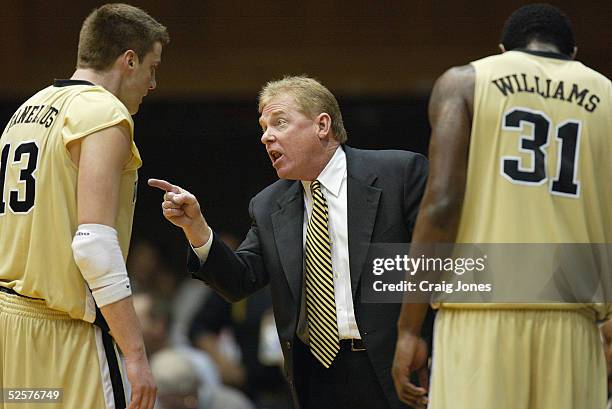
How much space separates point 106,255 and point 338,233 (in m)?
1.08

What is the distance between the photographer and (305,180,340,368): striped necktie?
15.1 feet

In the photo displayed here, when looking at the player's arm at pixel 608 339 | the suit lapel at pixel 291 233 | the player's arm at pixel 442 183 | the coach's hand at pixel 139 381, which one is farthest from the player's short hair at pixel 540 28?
the coach's hand at pixel 139 381

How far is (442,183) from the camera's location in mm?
3689

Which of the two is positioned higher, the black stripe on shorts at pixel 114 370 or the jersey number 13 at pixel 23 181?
the jersey number 13 at pixel 23 181

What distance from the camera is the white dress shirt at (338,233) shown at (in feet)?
15.0

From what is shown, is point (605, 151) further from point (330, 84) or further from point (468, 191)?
point (330, 84)

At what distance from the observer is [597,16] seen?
9.18m

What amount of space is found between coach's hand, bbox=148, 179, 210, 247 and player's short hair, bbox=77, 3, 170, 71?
52 centimetres

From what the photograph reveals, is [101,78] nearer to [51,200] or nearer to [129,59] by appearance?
[129,59]

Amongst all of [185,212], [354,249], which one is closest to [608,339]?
[354,249]

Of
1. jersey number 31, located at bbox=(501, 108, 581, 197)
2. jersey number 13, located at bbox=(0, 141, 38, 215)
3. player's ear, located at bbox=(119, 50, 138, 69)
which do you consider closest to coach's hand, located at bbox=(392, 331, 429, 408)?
jersey number 31, located at bbox=(501, 108, 581, 197)

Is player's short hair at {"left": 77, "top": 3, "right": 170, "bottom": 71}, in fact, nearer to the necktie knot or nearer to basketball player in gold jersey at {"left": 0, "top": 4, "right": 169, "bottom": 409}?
basketball player in gold jersey at {"left": 0, "top": 4, "right": 169, "bottom": 409}

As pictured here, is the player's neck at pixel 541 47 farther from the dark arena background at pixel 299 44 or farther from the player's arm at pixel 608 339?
the dark arena background at pixel 299 44

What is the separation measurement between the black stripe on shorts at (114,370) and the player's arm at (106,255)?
136mm
